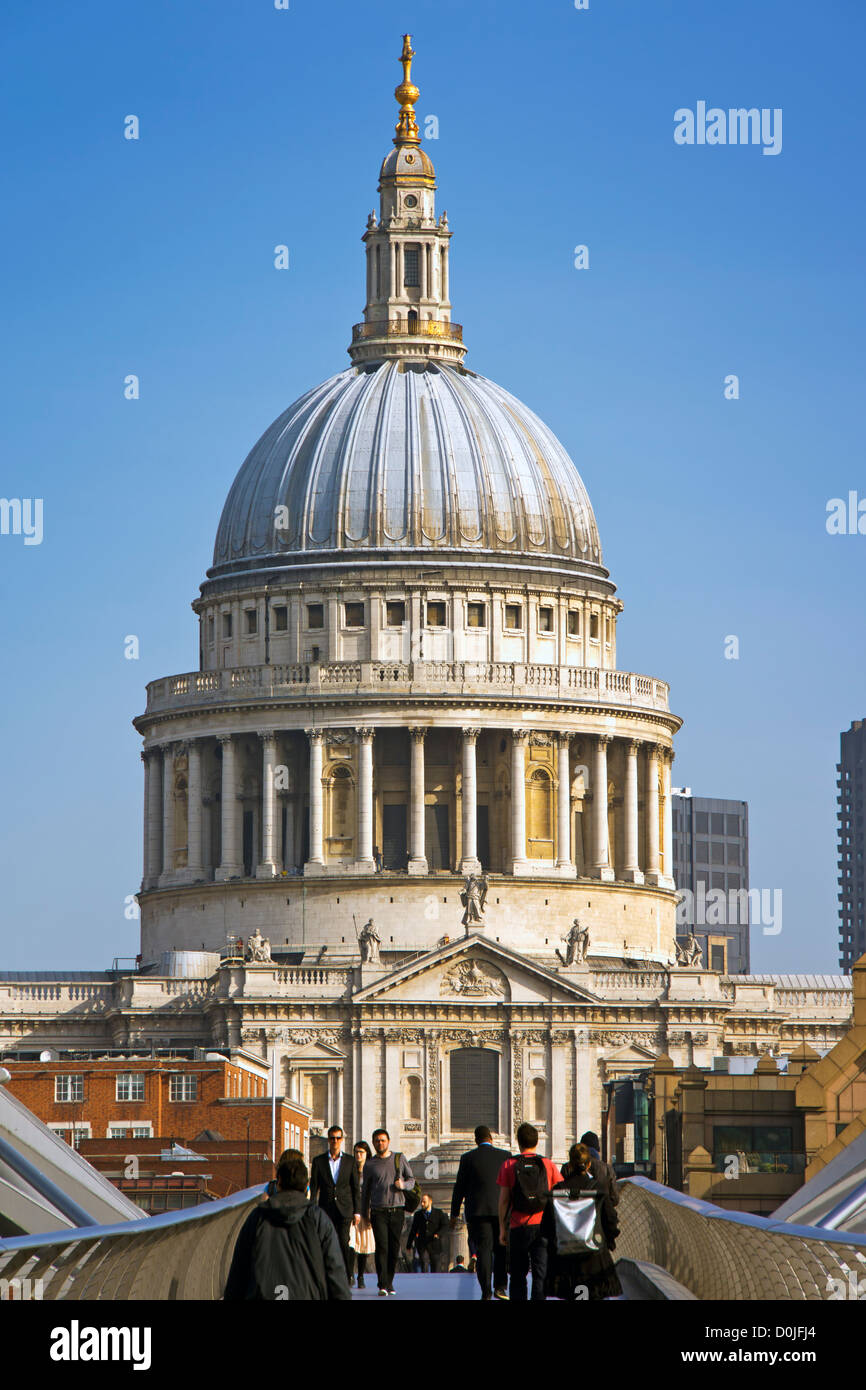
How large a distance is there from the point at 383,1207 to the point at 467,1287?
111 inches

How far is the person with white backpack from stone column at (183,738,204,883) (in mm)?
102221

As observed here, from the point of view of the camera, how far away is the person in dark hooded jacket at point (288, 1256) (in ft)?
72.3

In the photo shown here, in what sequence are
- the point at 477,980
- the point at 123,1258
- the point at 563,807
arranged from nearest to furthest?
the point at 123,1258
the point at 477,980
the point at 563,807

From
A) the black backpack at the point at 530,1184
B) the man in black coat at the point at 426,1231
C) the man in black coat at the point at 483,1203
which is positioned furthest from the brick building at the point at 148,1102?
the black backpack at the point at 530,1184

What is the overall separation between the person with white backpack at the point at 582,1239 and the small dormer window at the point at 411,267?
4411 inches

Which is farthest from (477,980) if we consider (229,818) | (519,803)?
(229,818)

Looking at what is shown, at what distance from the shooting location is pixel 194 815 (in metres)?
130

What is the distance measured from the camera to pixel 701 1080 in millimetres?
82625

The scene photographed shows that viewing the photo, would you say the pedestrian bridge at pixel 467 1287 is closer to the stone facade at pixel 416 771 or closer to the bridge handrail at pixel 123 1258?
the bridge handrail at pixel 123 1258

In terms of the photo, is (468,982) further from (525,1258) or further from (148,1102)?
(525,1258)

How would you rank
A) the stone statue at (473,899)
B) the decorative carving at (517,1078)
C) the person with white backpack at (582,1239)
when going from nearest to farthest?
the person with white backpack at (582,1239) < the decorative carving at (517,1078) < the stone statue at (473,899)

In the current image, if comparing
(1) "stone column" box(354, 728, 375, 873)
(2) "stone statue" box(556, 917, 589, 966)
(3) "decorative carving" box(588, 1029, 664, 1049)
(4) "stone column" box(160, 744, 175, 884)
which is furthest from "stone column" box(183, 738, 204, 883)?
(3) "decorative carving" box(588, 1029, 664, 1049)

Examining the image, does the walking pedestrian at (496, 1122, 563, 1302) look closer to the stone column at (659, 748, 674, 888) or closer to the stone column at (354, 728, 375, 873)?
the stone column at (354, 728, 375, 873)
